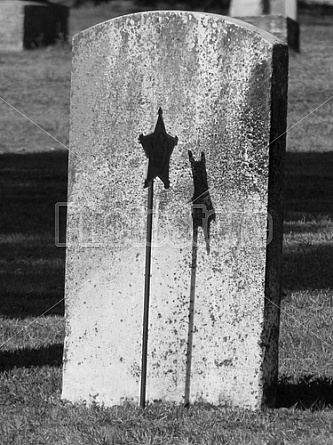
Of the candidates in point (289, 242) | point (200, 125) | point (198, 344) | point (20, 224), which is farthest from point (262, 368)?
point (20, 224)

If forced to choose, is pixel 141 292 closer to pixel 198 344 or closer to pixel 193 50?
pixel 198 344

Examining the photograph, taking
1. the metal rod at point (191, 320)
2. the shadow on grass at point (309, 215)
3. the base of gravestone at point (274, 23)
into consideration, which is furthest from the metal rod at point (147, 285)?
the base of gravestone at point (274, 23)

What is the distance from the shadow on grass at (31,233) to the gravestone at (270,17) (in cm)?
500

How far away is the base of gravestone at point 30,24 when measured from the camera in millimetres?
20062

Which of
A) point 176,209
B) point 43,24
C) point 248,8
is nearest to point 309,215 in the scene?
point 176,209

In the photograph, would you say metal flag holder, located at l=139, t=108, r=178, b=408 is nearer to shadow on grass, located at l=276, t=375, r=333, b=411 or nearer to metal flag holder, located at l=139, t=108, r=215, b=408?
metal flag holder, located at l=139, t=108, r=215, b=408

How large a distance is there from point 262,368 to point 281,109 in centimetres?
114

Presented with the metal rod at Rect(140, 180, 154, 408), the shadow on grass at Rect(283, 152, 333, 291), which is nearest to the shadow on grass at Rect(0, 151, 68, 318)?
the shadow on grass at Rect(283, 152, 333, 291)

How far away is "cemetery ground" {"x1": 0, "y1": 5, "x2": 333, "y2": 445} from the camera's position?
13.7ft

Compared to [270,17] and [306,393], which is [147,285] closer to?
[306,393]

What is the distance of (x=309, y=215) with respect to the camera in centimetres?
989

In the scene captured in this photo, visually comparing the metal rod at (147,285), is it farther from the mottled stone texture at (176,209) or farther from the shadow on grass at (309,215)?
the shadow on grass at (309,215)

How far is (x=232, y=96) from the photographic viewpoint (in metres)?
4.18

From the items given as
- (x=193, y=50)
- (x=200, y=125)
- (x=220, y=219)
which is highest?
(x=193, y=50)
